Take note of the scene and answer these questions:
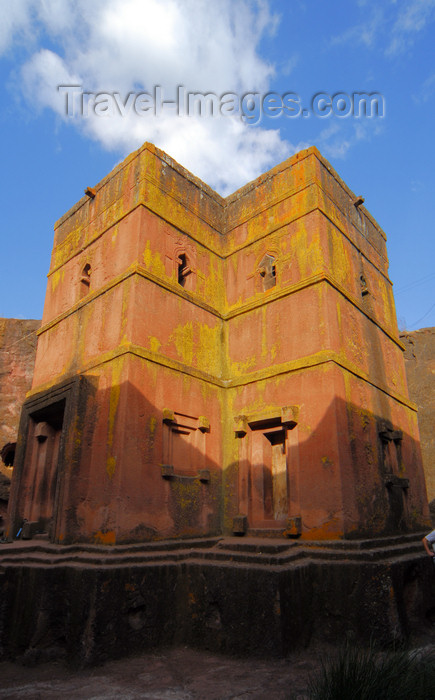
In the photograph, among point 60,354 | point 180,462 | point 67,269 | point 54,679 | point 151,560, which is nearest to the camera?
point 54,679

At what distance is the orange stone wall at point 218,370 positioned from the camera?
263 inches

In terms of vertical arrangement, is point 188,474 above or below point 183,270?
below

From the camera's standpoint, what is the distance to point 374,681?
3.26m

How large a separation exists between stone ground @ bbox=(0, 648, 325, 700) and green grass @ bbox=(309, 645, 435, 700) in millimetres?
521

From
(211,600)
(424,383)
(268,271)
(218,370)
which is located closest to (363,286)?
(268,271)

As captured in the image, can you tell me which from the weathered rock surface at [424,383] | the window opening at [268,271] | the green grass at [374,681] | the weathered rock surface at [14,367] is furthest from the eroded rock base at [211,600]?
the weathered rock surface at [424,383]

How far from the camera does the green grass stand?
10.5 feet

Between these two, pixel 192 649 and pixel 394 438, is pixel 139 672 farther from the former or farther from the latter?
pixel 394 438

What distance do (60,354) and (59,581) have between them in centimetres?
435

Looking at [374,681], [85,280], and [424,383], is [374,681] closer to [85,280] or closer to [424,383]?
[85,280]

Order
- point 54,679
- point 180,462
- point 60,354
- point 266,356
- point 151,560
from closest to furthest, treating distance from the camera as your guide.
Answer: point 54,679 < point 151,560 < point 180,462 < point 266,356 < point 60,354

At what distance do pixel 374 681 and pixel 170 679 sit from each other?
2.36 meters

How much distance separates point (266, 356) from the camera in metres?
8.15

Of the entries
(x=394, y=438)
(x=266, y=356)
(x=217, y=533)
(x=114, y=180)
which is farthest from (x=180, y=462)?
(x=114, y=180)
